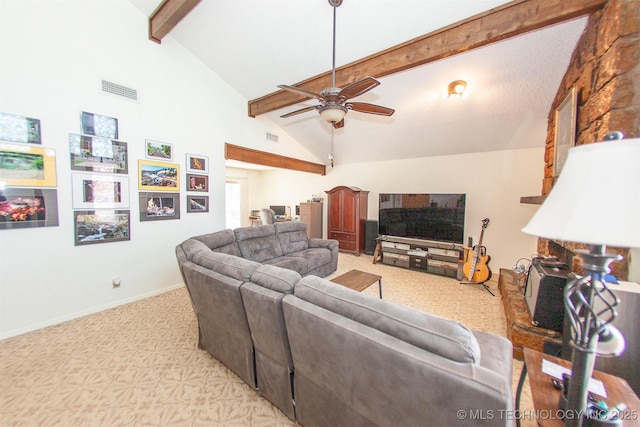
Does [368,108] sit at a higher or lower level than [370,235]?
higher

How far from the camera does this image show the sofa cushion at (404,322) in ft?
2.88

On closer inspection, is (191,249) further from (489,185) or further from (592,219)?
(489,185)

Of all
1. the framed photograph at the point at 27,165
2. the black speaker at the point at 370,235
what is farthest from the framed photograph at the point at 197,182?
the black speaker at the point at 370,235

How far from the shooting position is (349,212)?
18.4ft

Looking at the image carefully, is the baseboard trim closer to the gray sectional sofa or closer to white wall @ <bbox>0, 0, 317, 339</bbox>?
white wall @ <bbox>0, 0, 317, 339</bbox>

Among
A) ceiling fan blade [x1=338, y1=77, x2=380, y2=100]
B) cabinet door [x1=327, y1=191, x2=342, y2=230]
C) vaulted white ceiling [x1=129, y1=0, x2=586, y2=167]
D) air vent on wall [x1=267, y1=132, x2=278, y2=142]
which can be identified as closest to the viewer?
ceiling fan blade [x1=338, y1=77, x2=380, y2=100]

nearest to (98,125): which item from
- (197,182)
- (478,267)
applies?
(197,182)

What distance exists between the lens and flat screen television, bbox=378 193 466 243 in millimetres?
4172

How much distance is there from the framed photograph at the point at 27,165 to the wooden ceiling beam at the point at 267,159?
214cm

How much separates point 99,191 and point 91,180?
14 cm

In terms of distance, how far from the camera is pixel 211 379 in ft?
6.02

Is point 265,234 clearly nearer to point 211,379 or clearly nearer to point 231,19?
point 211,379

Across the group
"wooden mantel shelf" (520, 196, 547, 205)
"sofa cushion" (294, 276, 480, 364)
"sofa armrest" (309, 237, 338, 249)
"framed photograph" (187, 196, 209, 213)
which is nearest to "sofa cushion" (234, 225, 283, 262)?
"sofa armrest" (309, 237, 338, 249)

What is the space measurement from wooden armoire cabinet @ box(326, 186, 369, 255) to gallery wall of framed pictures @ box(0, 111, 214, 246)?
310cm
